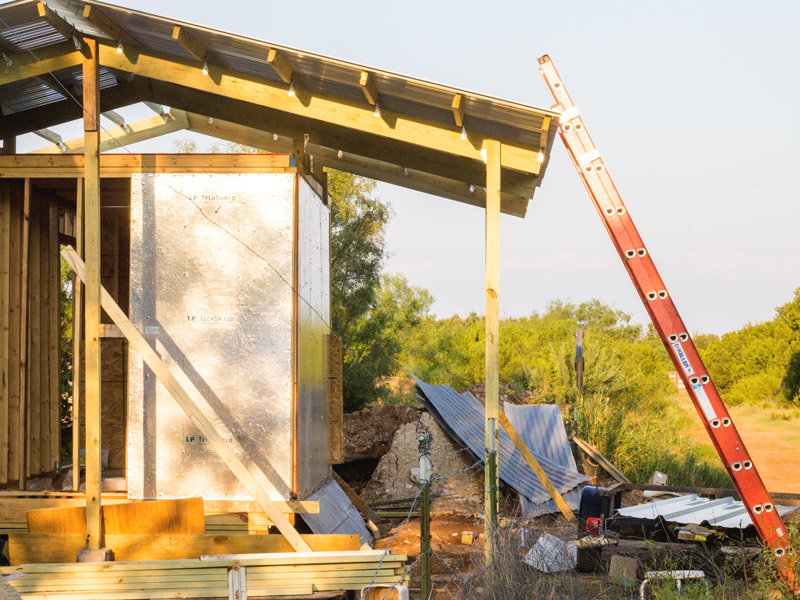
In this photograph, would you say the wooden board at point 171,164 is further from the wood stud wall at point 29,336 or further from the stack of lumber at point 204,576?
the stack of lumber at point 204,576

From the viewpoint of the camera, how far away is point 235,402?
290 inches

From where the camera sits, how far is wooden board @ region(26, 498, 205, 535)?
6789 mm

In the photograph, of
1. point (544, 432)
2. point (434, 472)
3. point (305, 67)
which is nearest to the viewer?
point (305, 67)

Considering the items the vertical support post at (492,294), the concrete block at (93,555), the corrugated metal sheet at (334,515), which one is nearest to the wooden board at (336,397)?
the corrugated metal sheet at (334,515)

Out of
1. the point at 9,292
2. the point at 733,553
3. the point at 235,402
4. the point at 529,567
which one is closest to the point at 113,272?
the point at 9,292

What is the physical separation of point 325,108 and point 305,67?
1.93 ft

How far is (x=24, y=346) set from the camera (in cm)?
806

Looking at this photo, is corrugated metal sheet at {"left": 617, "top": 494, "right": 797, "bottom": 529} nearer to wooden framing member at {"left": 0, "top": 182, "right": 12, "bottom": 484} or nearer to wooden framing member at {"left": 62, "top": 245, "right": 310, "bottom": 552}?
wooden framing member at {"left": 62, "top": 245, "right": 310, "bottom": 552}

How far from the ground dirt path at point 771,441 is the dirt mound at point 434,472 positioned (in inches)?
224

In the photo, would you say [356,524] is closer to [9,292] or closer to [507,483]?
[507,483]

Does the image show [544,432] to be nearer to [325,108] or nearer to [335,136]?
[335,136]

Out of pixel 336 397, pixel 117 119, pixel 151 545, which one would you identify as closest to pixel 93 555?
pixel 151 545

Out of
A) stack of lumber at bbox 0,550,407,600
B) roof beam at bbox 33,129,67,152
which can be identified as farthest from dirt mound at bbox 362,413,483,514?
roof beam at bbox 33,129,67,152

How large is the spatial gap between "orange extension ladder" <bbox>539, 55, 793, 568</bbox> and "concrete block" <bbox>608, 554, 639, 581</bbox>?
107 centimetres
